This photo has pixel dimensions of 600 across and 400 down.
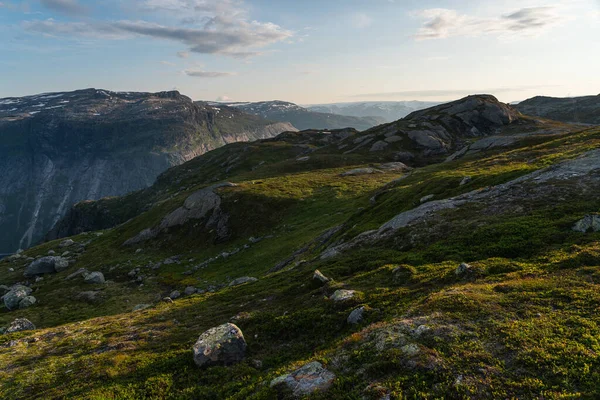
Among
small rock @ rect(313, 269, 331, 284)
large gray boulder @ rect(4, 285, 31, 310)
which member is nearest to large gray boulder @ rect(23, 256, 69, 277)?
large gray boulder @ rect(4, 285, 31, 310)

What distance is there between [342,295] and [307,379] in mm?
7123

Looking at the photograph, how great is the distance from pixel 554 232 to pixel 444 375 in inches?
632

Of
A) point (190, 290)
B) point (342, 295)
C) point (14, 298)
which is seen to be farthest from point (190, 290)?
point (342, 295)

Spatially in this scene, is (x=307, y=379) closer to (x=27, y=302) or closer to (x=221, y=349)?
(x=221, y=349)

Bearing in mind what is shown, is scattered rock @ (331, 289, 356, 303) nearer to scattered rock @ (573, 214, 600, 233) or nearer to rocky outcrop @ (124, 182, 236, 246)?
scattered rock @ (573, 214, 600, 233)

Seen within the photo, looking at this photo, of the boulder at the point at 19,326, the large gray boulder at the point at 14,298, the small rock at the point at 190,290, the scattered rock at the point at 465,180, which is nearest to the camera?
the boulder at the point at 19,326

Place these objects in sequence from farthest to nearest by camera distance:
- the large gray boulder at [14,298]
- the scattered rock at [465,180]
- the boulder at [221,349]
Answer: the large gray boulder at [14,298]
the scattered rock at [465,180]
the boulder at [221,349]

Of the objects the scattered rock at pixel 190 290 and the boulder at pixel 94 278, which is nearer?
the scattered rock at pixel 190 290

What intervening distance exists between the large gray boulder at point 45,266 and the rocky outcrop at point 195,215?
12134 millimetres

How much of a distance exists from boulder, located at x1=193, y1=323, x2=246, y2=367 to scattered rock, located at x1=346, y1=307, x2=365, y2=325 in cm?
593

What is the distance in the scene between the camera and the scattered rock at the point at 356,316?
16.4 meters

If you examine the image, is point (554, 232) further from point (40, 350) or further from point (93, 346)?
point (40, 350)

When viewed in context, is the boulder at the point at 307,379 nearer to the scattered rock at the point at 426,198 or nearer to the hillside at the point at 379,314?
the hillside at the point at 379,314

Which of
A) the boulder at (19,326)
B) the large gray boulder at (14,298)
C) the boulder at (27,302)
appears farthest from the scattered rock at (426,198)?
the large gray boulder at (14,298)
